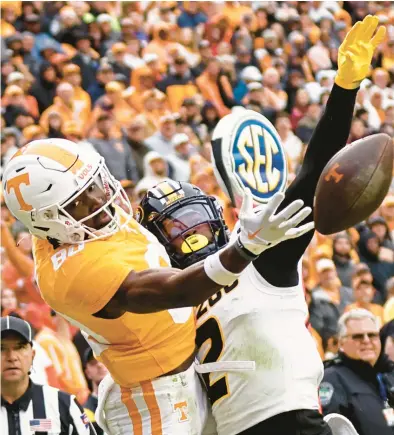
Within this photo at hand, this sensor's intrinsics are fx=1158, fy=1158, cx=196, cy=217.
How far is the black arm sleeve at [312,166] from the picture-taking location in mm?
3893

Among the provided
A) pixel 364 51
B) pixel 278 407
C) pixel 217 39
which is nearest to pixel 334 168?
pixel 364 51

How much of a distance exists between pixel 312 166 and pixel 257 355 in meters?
0.66

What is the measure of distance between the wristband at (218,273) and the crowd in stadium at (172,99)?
3257 mm

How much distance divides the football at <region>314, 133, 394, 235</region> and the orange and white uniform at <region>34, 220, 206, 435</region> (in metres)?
0.65

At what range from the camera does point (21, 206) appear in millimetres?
3943

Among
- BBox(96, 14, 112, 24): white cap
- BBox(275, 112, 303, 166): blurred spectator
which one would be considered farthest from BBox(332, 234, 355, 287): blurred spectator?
BBox(96, 14, 112, 24): white cap

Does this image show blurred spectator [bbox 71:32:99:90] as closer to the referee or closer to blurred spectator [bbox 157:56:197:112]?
blurred spectator [bbox 157:56:197:112]

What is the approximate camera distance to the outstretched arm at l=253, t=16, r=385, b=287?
389cm

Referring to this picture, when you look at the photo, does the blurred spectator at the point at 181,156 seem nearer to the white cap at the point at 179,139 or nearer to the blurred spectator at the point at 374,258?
the white cap at the point at 179,139

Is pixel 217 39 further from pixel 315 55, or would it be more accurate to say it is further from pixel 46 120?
pixel 46 120

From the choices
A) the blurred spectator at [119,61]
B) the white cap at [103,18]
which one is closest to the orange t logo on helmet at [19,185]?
the blurred spectator at [119,61]

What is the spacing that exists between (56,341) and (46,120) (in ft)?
10.0

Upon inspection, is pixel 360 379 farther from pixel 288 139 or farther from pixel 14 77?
pixel 288 139

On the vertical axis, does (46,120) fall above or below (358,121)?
above
